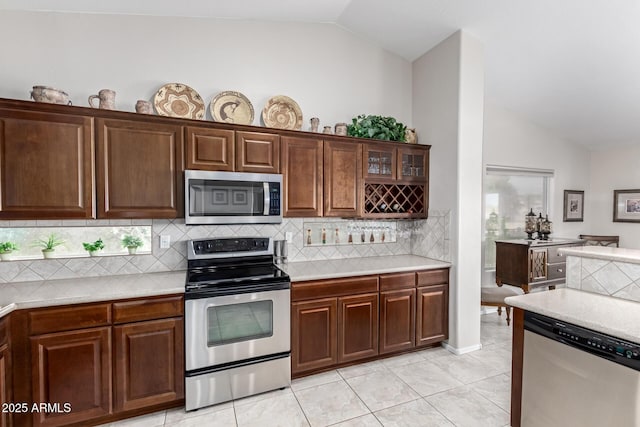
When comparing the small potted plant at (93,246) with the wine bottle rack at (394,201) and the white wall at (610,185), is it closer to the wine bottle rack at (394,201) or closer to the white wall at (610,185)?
the wine bottle rack at (394,201)

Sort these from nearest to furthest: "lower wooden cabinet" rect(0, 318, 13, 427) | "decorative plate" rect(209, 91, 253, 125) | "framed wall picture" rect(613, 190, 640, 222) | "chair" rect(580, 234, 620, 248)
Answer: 1. "lower wooden cabinet" rect(0, 318, 13, 427)
2. "decorative plate" rect(209, 91, 253, 125)
3. "framed wall picture" rect(613, 190, 640, 222)
4. "chair" rect(580, 234, 620, 248)

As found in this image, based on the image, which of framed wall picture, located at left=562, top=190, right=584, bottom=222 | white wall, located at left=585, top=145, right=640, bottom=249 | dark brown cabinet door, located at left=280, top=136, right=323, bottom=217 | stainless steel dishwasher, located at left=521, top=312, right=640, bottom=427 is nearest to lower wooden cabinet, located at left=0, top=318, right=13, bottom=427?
dark brown cabinet door, located at left=280, top=136, right=323, bottom=217

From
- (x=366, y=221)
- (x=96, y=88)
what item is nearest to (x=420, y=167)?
(x=366, y=221)

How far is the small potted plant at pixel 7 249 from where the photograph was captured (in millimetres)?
2314

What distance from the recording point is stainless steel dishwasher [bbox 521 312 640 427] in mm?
1418

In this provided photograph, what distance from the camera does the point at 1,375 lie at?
1759mm

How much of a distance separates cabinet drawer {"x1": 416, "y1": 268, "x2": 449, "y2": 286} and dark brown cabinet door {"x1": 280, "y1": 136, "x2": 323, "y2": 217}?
122 centimetres

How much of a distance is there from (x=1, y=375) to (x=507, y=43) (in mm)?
4847

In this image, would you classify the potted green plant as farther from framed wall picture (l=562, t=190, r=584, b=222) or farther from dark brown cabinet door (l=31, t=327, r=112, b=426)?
framed wall picture (l=562, t=190, r=584, b=222)

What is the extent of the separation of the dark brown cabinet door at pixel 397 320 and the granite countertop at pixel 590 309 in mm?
1188

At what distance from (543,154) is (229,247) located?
4.85 meters

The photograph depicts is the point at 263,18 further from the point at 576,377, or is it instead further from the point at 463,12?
the point at 576,377

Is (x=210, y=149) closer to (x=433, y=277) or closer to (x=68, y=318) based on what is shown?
(x=68, y=318)

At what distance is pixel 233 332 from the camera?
7.92 ft
